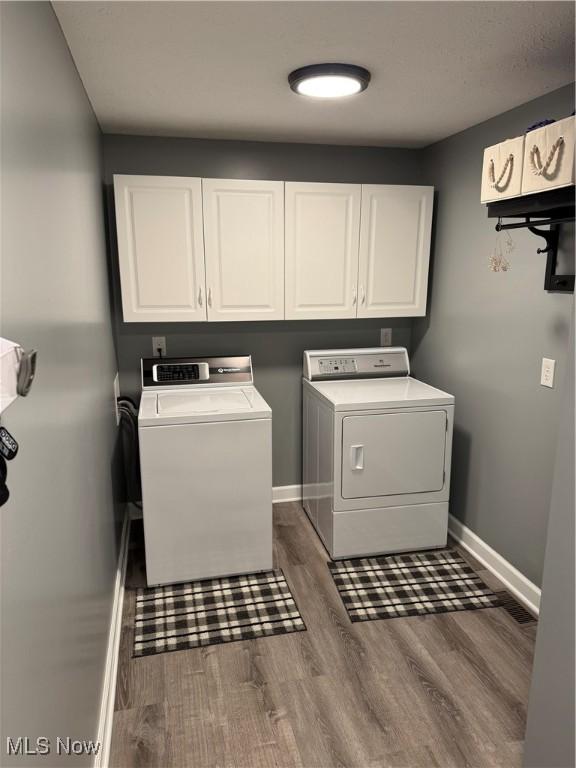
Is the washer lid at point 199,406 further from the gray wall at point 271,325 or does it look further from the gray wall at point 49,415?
the gray wall at point 49,415

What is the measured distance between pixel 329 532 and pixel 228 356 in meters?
1.22

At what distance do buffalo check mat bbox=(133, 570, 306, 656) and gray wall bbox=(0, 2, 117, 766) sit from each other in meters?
0.38

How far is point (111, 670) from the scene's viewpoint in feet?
6.82

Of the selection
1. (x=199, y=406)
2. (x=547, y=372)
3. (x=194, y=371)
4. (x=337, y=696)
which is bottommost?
(x=337, y=696)

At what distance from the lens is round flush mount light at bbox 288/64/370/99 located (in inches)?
75.3

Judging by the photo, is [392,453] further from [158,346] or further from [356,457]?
[158,346]

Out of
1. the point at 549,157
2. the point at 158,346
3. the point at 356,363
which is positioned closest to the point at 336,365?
the point at 356,363

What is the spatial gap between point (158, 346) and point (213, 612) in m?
1.57

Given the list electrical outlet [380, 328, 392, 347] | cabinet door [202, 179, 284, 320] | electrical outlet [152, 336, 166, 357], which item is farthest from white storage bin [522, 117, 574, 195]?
electrical outlet [152, 336, 166, 357]

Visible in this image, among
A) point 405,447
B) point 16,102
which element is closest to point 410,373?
point 405,447

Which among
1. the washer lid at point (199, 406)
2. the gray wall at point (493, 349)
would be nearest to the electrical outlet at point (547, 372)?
the gray wall at point (493, 349)

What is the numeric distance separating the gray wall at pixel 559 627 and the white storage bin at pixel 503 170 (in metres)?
0.85

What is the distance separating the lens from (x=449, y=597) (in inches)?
102

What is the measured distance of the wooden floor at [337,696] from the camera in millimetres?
1792
